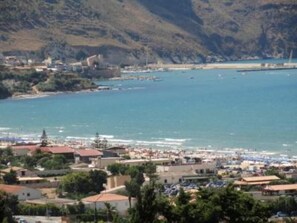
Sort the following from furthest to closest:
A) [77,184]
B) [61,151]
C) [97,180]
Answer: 1. [61,151]
2. [97,180]
3. [77,184]

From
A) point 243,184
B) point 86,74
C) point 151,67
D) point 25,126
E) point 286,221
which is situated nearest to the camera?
point 286,221

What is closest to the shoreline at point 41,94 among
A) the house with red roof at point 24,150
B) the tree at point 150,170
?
the house with red roof at point 24,150

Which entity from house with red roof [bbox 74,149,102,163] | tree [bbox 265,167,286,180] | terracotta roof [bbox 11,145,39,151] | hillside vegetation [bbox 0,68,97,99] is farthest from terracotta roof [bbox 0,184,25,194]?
hillside vegetation [bbox 0,68,97,99]

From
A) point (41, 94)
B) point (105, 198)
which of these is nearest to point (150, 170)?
point (105, 198)

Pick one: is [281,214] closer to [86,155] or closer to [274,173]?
[274,173]

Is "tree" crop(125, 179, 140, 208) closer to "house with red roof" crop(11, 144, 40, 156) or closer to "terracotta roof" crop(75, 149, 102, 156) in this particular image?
"terracotta roof" crop(75, 149, 102, 156)

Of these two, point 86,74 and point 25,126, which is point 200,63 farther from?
point 25,126

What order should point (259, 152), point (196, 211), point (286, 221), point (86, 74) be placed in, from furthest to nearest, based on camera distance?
point (86, 74), point (259, 152), point (286, 221), point (196, 211)

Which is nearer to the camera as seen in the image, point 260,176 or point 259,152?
point 260,176

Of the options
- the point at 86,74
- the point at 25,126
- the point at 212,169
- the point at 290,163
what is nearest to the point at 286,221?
the point at 212,169
